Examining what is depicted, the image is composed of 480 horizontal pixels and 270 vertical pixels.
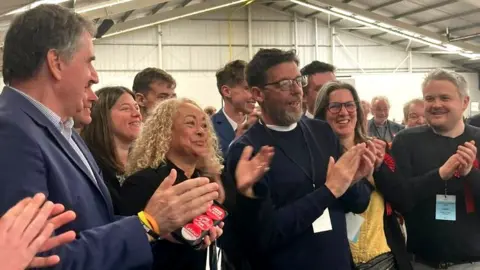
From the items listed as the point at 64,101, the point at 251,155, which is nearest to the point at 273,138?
the point at 251,155

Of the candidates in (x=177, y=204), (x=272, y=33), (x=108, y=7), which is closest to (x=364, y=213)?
(x=177, y=204)

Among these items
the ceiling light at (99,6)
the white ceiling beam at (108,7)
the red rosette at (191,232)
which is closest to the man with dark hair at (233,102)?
the red rosette at (191,232)

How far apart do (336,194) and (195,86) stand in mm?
→ 11516

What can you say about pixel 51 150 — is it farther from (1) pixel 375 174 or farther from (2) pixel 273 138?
(1) pixel 375 174

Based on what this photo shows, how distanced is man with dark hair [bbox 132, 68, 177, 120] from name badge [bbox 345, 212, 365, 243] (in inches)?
61.5

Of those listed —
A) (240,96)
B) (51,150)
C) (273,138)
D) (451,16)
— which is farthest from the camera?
(451,16)

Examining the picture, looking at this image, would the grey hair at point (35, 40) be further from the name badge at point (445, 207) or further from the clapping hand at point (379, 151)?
the name badge at point (445, 207)

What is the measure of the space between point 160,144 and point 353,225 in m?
0.94

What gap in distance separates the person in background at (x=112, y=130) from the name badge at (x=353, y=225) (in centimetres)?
102

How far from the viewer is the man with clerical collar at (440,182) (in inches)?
95.2

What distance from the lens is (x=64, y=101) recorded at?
4.63 feet

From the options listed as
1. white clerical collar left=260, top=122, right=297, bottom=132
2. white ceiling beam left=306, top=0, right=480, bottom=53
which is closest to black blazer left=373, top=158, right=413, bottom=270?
white clerical collar left=260, top=122, right=297, bottom=132

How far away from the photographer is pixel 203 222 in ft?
5.53

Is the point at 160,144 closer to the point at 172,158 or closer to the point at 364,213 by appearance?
the point at 172,158
